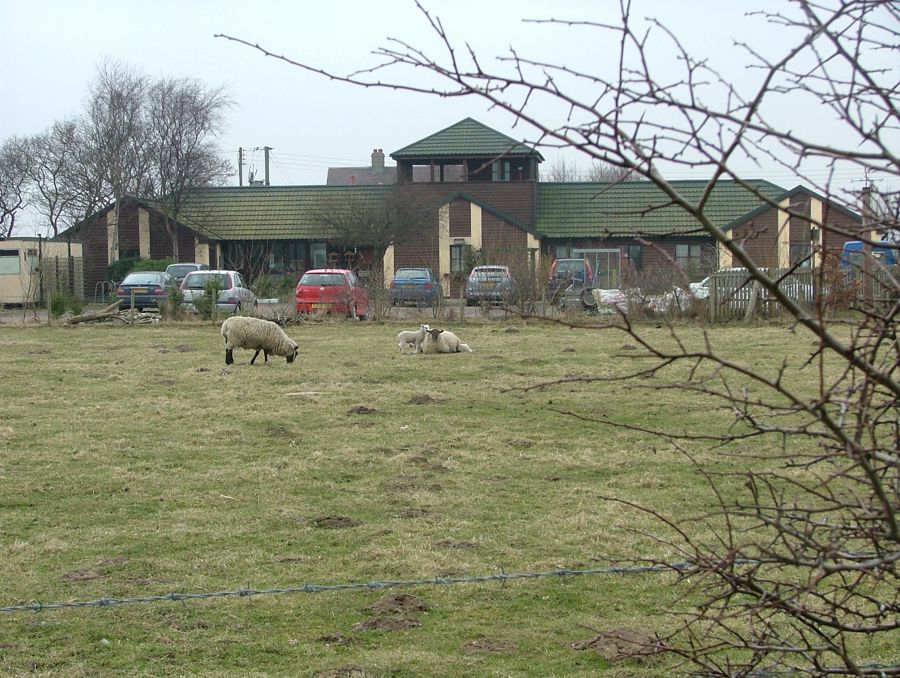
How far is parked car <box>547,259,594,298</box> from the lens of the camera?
27.1 metres

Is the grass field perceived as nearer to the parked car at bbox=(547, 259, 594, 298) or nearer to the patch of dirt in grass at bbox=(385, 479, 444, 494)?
the patch of dirt in grass at bbox=(385, 479, 444, 494)

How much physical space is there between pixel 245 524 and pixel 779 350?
13868 millimetres

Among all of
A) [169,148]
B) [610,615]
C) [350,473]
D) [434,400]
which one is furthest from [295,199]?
[610,615]

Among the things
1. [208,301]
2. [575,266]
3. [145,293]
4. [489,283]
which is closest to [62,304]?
[145,293]

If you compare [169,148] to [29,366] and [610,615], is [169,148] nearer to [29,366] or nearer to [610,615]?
[29,366]

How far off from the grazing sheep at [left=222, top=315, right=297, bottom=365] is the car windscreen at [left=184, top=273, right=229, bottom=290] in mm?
11031

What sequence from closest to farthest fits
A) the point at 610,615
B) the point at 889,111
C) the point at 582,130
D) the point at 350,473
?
the point at 582,130 < the point at 889,111 < the point at 610,615 < the point at 350,473

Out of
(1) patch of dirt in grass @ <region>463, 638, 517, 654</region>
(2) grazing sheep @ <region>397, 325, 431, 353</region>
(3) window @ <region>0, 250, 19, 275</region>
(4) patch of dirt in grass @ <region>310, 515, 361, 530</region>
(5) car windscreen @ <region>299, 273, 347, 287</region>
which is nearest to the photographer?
(1) patch of dirt in grass @ <region>463, 638, 517, 654</region>

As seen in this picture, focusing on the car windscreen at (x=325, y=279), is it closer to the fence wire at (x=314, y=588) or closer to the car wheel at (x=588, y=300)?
the car wheel at (x=588, y=300)

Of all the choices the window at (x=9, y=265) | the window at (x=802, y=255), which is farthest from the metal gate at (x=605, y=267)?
the window at (x=802, y=255)

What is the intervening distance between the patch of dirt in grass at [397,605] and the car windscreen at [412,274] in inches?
1000

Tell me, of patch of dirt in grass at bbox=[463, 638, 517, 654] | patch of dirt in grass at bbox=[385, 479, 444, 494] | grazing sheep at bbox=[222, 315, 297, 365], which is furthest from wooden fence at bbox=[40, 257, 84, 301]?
patch of dirt in grass at bbox=[463, 638, 517, 654]

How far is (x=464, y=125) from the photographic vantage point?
155 feet

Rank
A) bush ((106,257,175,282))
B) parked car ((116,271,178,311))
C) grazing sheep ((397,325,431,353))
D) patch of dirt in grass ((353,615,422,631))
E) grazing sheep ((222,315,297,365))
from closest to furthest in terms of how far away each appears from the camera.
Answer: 1. patch of dirt in grass ((353,615,422,631))
2. grazing sheep ((222,315,297,365))
3. grazing sheep ((397,325,431,353))
4. parked car ((116,271,178,311))
5. bush ((106,257,175,282))
